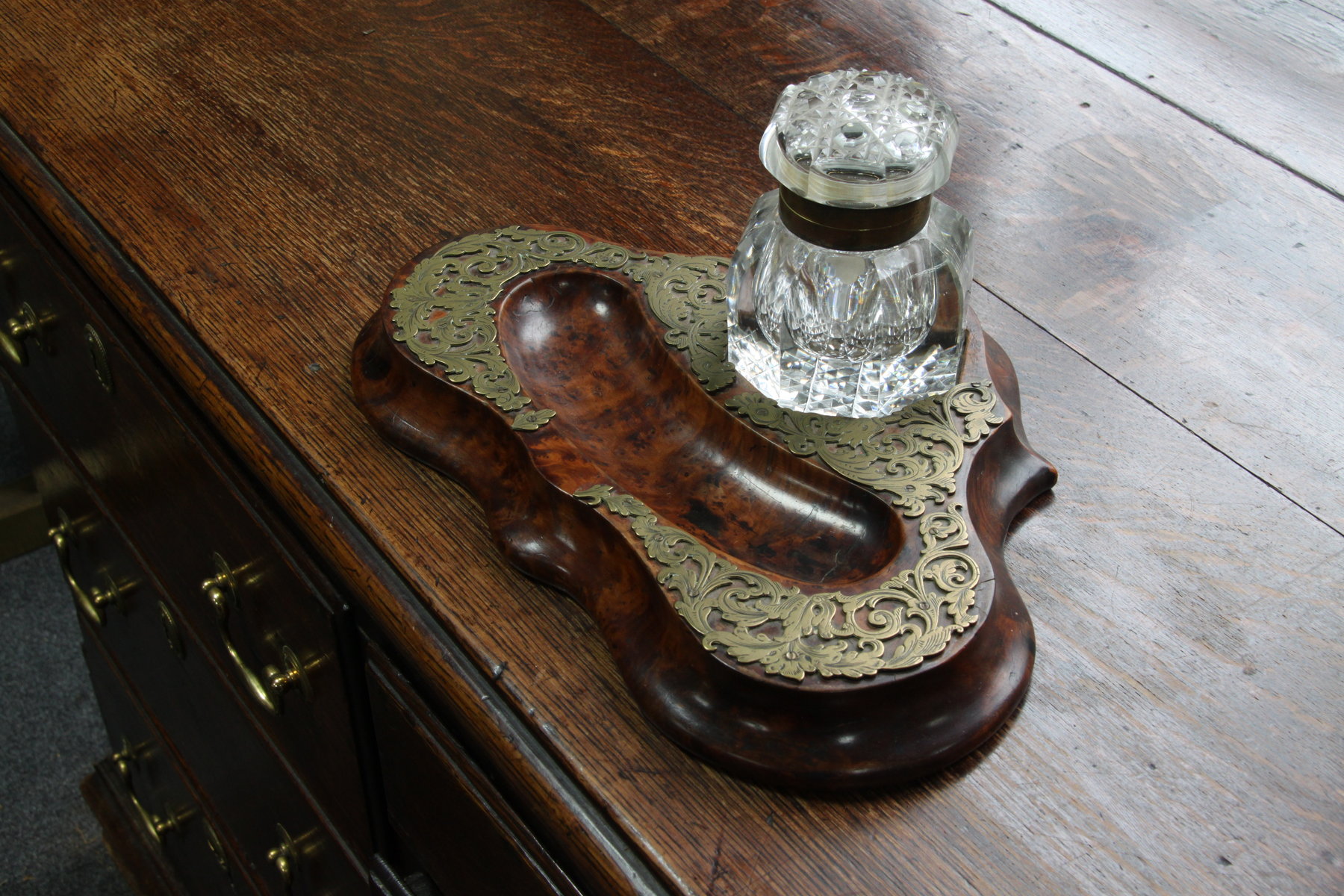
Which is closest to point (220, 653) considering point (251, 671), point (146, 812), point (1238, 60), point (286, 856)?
point (251, 671)

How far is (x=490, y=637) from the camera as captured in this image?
1.79 feet

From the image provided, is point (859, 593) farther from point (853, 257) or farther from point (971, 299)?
point (971, 299)

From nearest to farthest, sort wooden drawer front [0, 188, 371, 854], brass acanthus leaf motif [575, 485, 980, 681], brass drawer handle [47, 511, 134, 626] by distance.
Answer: brass acanthus leaf motif [575, 485, 980, 681] < wooden drawer front [0, 188, 371, 854] < brass drawer handle [47, 511, 134, 626]

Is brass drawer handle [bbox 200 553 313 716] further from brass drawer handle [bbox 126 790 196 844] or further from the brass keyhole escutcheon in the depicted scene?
brass drawer handle [bbox 126 790 196 844]

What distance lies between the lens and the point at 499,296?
2.13 ft

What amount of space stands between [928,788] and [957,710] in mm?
33

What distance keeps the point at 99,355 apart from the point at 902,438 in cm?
60

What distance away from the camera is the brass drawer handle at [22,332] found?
1.01 meters

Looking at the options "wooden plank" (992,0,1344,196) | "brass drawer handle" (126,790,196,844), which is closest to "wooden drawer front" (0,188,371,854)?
"brass drawer handle" (126,790,196,844)

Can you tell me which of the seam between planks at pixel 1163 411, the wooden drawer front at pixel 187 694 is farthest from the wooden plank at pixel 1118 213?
the wooden drawer front at pixel 187 694

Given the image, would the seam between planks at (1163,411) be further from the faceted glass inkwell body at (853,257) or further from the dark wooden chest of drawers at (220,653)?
the dark wooden chest of drawers at (220,653)

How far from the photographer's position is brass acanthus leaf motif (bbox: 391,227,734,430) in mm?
612

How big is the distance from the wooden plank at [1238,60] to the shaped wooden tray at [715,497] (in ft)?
1.16

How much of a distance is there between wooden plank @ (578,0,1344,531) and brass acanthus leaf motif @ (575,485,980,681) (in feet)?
0.69
